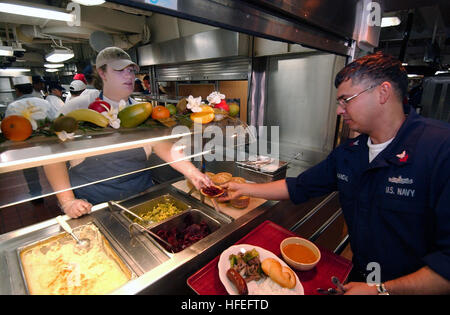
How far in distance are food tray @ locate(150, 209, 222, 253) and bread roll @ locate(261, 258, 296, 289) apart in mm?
591

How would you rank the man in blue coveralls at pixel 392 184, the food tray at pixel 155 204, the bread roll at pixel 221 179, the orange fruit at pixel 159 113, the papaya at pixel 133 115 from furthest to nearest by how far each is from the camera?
the bread roll at pixel 221 179, the food tray at pixel 155 204, the orange fruit at pixel 159 113, the papaya at pixel 133 115, the man in blue coveralls at pixel 392 184

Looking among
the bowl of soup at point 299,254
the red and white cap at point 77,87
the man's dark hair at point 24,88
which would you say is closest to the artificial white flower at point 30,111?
the bowl of soup at point 299,254

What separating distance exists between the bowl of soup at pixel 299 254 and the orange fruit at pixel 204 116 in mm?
1146

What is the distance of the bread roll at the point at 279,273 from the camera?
4.41 feet

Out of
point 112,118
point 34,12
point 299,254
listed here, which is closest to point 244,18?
point 112,118

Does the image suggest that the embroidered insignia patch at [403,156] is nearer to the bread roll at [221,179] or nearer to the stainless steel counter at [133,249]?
the stainless steel counter at [133,249]

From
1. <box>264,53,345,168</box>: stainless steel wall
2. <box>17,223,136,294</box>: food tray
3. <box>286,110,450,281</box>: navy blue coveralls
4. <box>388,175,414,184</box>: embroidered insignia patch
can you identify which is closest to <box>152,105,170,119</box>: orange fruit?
<box>17,223,136,294</box>: food tray

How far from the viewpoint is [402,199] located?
146 cm

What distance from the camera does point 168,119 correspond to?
5.99 feet

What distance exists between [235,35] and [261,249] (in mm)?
3251

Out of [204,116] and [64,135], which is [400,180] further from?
[64,135]

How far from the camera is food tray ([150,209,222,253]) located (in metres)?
1.94

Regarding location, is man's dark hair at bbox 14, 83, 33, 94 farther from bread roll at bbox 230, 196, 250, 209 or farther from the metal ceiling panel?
the metal ceiling panel
